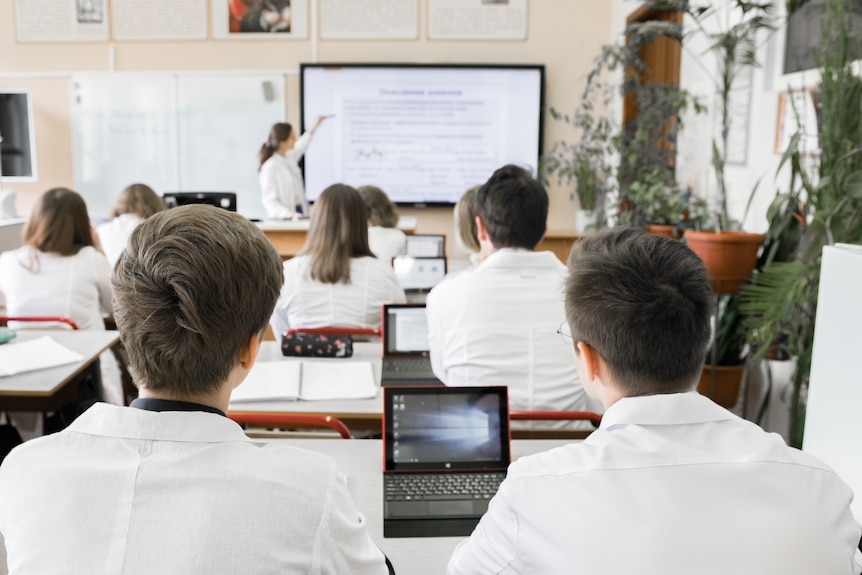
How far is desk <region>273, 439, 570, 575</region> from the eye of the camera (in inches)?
56.8

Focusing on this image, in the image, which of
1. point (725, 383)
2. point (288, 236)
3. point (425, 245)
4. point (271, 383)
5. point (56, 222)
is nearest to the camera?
point (271, 383)

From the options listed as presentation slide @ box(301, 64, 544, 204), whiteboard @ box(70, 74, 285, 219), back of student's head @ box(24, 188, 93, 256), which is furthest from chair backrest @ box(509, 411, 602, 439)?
whiteboard @ box(70, 74, 285, 219)

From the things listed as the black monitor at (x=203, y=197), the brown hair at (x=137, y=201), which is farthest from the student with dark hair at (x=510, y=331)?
the black monitor at (x=203, y=197)

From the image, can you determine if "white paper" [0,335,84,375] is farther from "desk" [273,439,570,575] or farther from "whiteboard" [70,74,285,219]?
"whiteboard" [70,74,285,219]

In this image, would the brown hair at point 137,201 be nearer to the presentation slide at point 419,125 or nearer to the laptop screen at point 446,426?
the presentation slide at point 419,125

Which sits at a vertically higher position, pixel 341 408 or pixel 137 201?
pixel 137 201

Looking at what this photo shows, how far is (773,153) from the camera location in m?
3.75

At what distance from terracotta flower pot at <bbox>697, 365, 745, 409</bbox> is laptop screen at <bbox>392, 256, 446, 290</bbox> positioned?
1.45 m

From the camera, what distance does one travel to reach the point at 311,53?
285 inches

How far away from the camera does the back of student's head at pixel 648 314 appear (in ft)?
3.82

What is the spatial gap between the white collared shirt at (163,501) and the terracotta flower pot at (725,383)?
316 cm

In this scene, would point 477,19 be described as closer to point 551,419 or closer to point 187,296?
point 551,419

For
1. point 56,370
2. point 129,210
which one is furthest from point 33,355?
point 129,210

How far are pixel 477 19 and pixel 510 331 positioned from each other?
5548 mm
